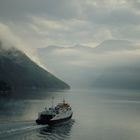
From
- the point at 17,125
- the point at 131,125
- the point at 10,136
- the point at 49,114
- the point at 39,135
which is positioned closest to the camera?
the point at 10,136

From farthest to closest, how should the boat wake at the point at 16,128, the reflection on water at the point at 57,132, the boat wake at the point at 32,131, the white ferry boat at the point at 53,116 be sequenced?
the white ferry boat at the point at 53,116 → the reflection on water at the point at 57,132 → the boat wake at the point at 16,128 → the boat wake at the point at 32,131

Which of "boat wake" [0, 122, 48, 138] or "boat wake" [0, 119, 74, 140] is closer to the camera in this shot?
"boat wake" [0, 119, 74, 140]

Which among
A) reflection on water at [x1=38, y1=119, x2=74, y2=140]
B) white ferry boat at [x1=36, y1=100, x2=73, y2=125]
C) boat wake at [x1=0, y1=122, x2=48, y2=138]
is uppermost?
white ferry boat at [x1=36, y1=100, x2=73, y2=125]

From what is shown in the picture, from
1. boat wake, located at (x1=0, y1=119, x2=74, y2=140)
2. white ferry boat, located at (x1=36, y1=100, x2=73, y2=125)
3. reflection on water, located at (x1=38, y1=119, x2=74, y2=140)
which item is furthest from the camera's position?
white ferry boat, located at (x1=36, y1=100, x2=73, y2=125)

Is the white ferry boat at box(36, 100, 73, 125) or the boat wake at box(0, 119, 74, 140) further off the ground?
the white ferry boat at box(36, 100, 73, 125)

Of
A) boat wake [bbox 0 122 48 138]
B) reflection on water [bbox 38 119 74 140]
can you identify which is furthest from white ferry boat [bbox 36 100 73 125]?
boat wake [bbox 0 122 48 138]

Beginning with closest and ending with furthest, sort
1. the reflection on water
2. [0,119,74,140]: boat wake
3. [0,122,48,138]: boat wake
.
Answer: [0,119,74,140]: boat wake < [0,122,48,138]: boat wake < the reflection on water

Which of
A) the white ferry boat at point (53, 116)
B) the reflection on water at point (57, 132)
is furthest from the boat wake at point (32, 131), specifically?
the white ferry boat at point (53, 116)

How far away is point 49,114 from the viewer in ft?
456

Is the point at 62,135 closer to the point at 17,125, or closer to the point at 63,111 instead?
the point at 17,125

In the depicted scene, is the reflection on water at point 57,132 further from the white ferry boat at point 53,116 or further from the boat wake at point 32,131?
the white ferry boat at point 53,116

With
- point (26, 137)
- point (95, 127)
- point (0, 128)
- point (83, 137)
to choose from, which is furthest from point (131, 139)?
point (0, 128)

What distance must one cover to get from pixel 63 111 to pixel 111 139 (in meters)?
44.8

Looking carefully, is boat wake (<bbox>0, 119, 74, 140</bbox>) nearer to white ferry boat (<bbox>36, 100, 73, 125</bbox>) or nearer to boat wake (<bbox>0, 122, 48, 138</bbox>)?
boat wake (<bbox>0, 122, 48, 138</bbox>)
